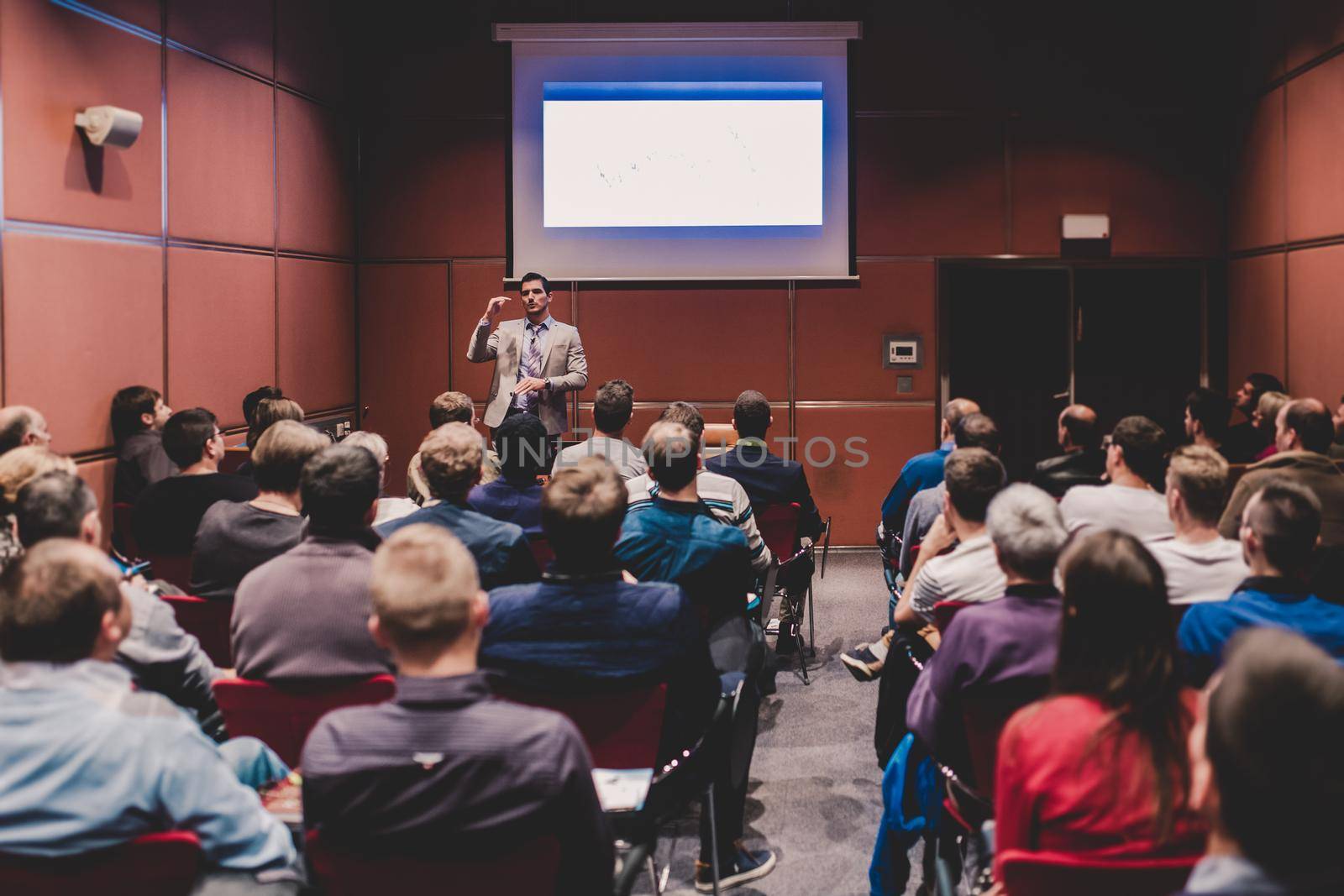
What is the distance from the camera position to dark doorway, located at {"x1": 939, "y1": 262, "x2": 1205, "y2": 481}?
8195mm

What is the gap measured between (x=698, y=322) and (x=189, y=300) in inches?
141

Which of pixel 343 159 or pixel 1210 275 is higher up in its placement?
pixel 343 159

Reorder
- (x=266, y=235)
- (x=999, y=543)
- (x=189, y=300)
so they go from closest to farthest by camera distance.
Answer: (x=999, y=543)
(x=189, y=300)
(x=266, y=235)

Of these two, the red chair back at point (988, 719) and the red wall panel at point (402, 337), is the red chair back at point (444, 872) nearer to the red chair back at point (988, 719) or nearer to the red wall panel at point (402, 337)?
the red chair back at point (988, 719)

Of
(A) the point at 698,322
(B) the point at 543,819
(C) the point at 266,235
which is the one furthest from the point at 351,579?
(A) the point at 698,322

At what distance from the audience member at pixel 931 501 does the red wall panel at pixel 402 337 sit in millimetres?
4614

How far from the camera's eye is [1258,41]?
292 inches

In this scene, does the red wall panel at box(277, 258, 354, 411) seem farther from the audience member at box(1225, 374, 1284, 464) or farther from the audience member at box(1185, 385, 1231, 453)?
the audience member at box(1225, 374, 1284, 464)

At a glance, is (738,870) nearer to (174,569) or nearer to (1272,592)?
(1272,592)

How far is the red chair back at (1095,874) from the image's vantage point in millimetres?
1536

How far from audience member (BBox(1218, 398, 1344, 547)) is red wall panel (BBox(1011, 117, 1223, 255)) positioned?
3713 mm

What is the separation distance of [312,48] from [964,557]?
6072mm

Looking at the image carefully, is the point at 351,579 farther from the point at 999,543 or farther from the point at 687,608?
the point at 999,543

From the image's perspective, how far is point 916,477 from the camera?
16.3ft
